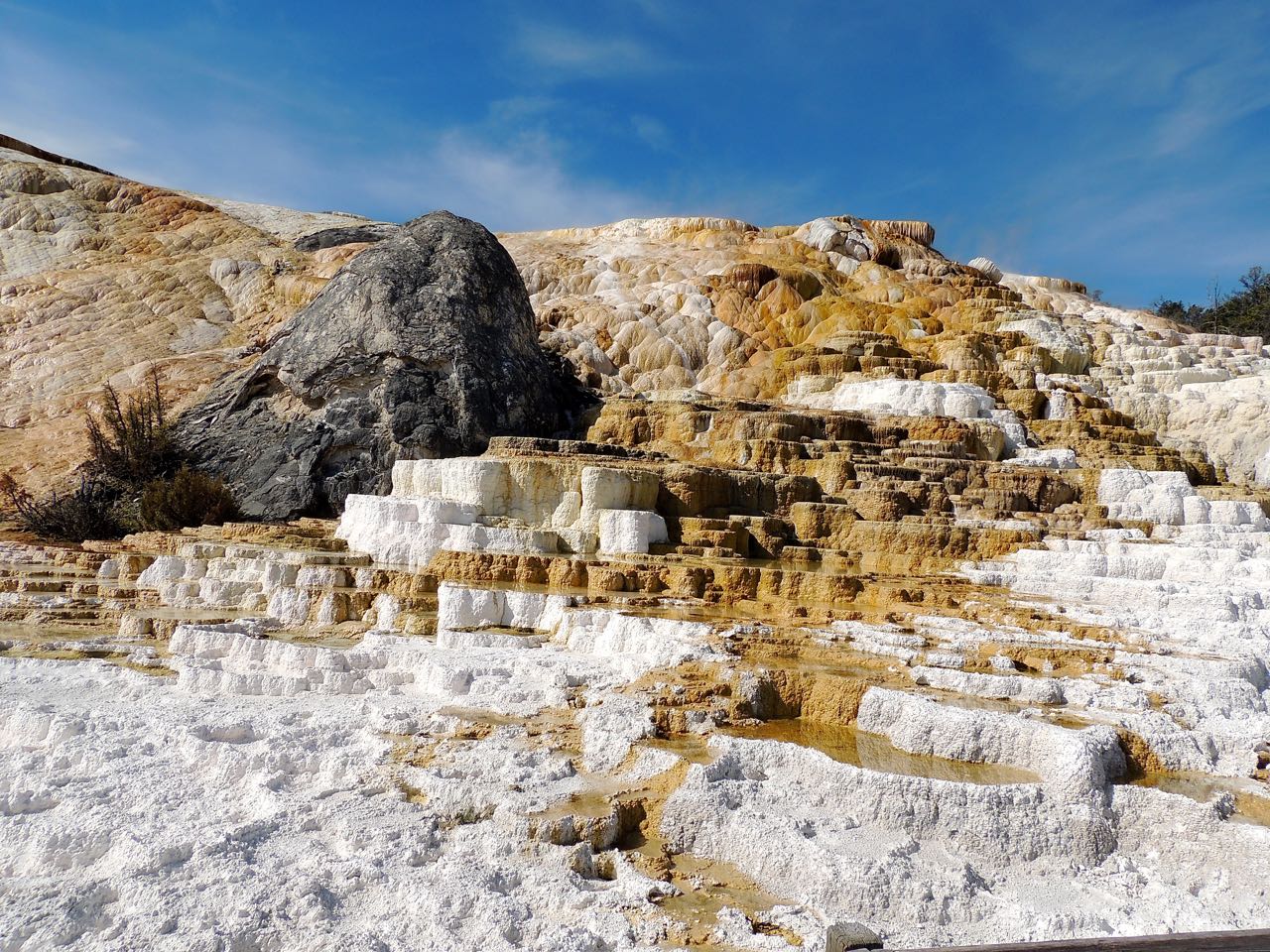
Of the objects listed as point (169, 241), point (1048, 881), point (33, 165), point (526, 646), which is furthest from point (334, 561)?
point (33, 165)

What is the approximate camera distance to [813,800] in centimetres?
419

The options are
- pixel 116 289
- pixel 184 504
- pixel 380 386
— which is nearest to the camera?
pixel 184 504

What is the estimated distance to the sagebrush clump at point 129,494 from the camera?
38.2 ft

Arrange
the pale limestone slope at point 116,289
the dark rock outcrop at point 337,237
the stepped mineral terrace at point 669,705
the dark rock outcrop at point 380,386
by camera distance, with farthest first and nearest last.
→ the dark rock outcrop at point 337,237
the pale limestone slope at point 116,289
the dark rock outcrop at point 380,386
the stepped mineral terrace at point 669,705

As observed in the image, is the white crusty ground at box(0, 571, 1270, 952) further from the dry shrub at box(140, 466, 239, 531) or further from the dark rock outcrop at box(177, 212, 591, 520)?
the dark rock outcrop at box(177, 212, 591, 520)

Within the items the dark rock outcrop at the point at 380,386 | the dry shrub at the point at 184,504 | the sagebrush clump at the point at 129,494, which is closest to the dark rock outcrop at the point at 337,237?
the dark rock outcrop at the point at 380,386

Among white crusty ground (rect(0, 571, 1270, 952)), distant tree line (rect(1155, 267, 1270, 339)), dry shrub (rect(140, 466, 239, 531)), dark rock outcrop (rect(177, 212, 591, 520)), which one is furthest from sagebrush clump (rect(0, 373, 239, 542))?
distant tree line (rect(1155, 267, 1270, 339))

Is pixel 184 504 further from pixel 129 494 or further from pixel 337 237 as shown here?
pixel 337 237

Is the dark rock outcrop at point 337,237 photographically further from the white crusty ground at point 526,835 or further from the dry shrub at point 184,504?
the white crusty ground at point 526,835

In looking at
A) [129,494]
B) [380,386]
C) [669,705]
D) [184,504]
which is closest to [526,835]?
[669,705]

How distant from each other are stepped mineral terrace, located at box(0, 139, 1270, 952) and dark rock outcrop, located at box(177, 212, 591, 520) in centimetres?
125

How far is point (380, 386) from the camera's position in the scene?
13.1 meters

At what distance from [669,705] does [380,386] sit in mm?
9291

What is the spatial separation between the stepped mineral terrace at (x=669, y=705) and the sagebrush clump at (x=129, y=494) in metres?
1.57
